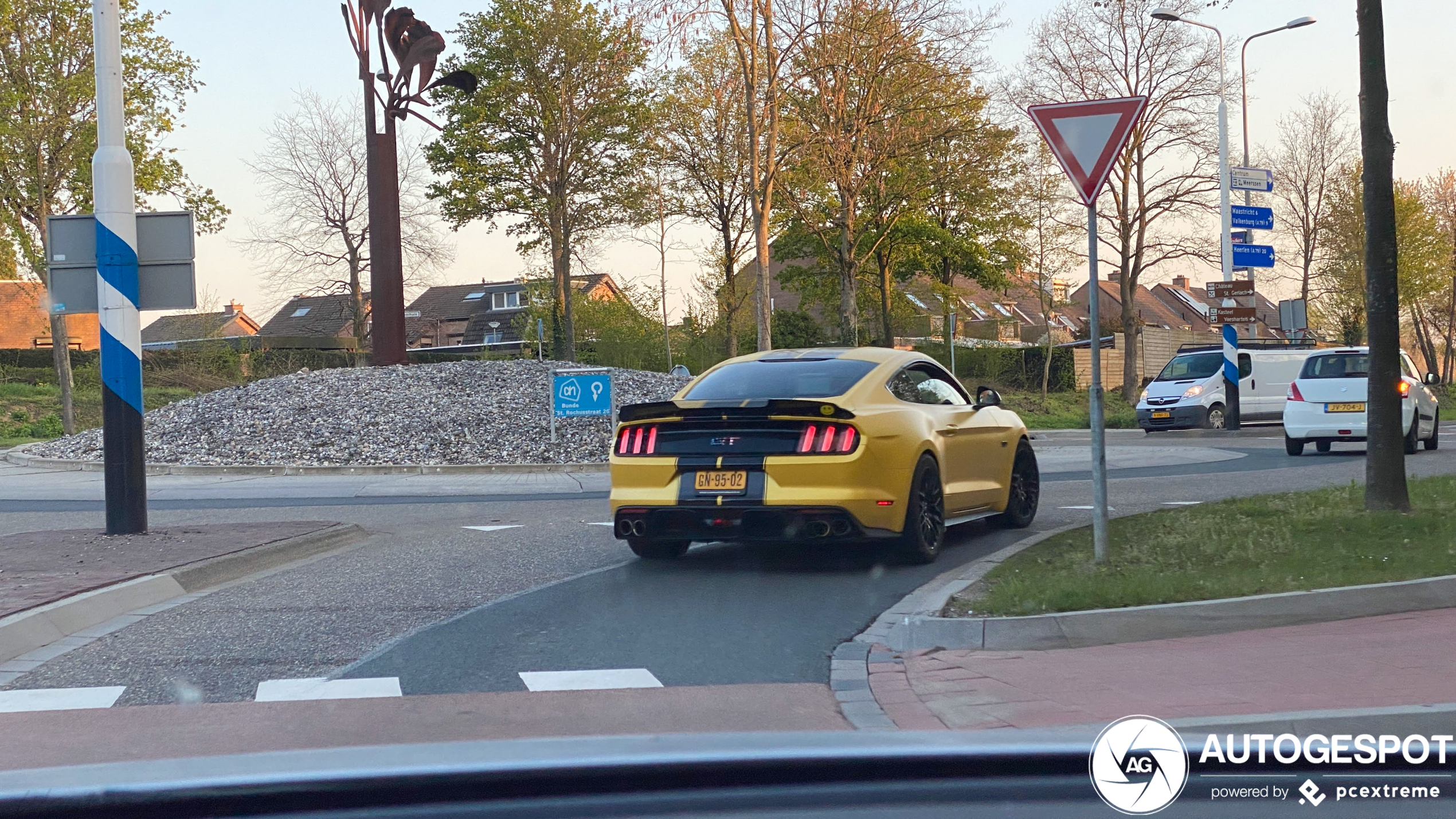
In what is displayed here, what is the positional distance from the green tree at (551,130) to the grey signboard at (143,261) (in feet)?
104

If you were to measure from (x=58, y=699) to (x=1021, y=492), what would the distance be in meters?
7.50

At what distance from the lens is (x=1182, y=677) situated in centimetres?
516

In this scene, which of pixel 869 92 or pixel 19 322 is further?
pixel 19 322

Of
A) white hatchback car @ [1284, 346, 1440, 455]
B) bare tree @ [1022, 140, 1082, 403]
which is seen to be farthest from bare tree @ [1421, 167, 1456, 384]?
white hatchback car @ [1284, 346, 1440, 455]

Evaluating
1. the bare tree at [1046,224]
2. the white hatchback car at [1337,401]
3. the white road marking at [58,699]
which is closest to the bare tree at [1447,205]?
the bare tree at [1046,224]

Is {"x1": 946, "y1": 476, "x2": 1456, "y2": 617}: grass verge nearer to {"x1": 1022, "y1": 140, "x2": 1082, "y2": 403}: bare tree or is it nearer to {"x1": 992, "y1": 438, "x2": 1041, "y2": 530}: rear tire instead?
{"x1": 992, "y1": 438, "x2": 1041, "y2": 530}: rear tire

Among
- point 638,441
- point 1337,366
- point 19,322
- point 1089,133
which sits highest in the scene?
point 19,322

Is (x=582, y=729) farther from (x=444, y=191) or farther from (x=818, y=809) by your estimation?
(x=444, y=191)

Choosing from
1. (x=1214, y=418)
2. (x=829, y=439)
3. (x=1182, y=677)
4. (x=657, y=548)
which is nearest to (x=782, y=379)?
(x=829, y=439)

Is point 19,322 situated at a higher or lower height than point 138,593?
higher

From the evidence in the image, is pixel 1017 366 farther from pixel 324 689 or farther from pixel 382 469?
pixel 324 689

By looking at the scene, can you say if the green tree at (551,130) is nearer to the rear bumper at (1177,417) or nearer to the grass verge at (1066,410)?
the grass verge at (1066,410)

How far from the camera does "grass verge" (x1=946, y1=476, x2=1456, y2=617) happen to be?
6473 mm

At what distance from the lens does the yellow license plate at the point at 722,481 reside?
8.03 metres
